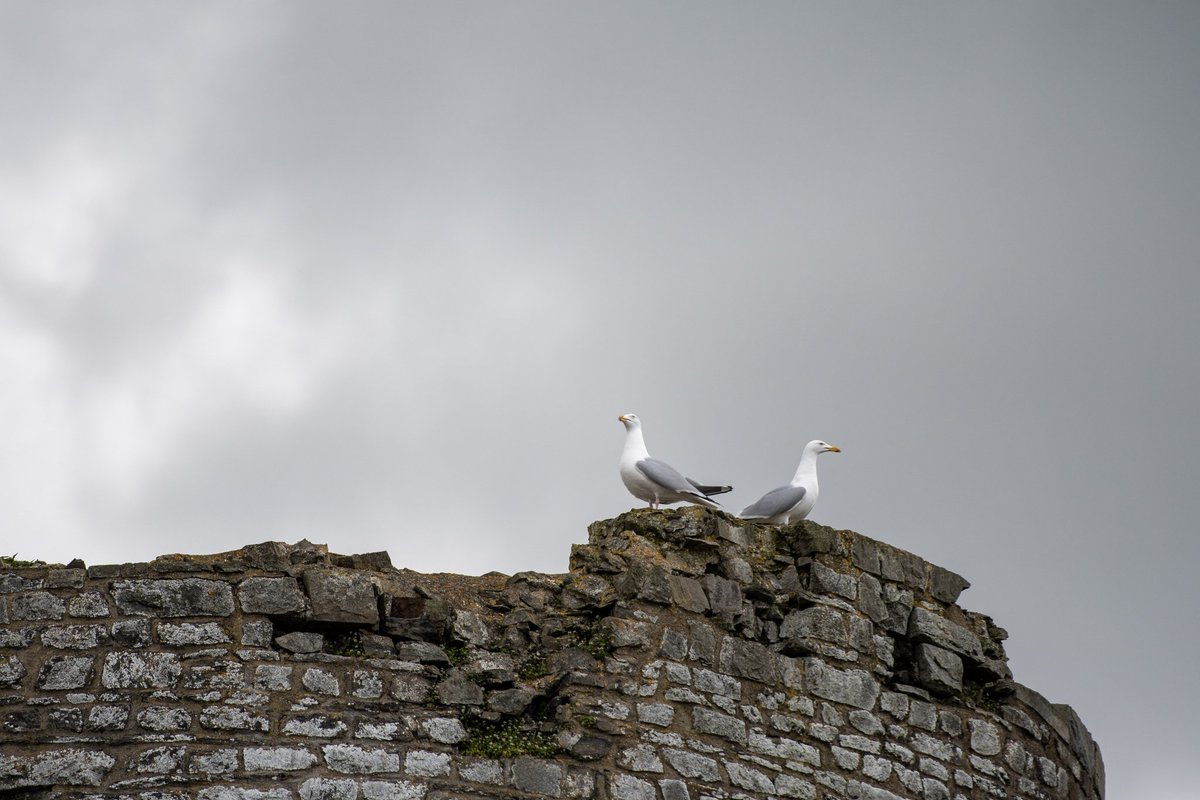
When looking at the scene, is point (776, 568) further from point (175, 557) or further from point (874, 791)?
point (175, 557)

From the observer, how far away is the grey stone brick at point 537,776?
11.3m

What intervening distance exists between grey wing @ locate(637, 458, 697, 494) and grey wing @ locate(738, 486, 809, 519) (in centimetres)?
54

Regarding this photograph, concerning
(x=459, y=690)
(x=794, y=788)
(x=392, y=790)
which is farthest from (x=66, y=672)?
(x=794, y=788)

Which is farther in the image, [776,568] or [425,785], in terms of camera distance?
[776,568]

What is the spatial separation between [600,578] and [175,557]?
3076mm

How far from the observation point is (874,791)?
41.7ft

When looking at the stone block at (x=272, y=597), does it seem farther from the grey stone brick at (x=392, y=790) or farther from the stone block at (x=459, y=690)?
the grey stone brick at (x=392, y=790)

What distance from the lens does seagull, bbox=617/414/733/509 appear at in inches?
559

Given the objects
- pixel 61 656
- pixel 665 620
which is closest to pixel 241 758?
pixel 61 656

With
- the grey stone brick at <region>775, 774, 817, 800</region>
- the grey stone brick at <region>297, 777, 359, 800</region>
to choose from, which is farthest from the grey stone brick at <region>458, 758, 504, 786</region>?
the grey stone brick at <region>775, 774, 817, 800</region>

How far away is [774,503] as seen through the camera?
14.4m

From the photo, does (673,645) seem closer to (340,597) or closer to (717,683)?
(717,683)

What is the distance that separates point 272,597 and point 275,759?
1.13 meters

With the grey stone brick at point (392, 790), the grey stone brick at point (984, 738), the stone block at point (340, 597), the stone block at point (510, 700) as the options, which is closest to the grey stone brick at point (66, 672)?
the stone block at point (340, 597)
